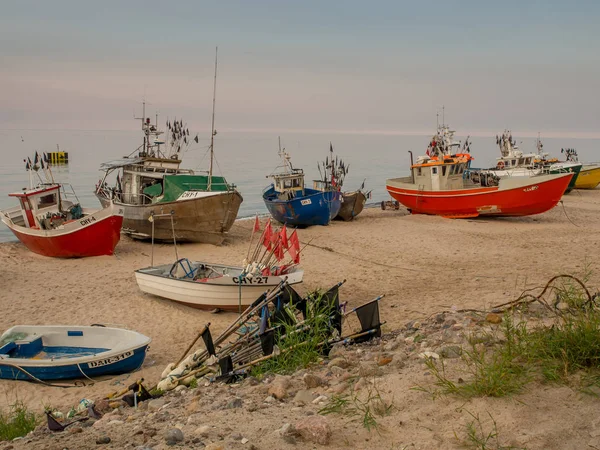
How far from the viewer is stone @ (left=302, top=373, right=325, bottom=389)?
245 inches

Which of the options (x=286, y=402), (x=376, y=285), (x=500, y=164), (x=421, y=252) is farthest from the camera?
(x=500, y=164)

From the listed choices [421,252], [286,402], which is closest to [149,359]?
[286,402]

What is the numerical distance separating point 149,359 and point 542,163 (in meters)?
32.0

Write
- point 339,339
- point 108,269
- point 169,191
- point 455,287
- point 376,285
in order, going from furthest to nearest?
point 169,191 → point 108,269 → point 376,285 → point 455,287 → point 339,339

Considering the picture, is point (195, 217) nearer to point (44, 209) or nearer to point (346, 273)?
point (44, 209)

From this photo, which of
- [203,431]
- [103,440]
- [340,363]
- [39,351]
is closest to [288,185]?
[39,351]

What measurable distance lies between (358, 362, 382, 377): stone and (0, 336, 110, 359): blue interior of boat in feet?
17.8

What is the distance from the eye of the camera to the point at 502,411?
499cm

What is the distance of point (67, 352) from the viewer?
1036 centimetres

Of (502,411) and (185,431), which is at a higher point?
(502,411)

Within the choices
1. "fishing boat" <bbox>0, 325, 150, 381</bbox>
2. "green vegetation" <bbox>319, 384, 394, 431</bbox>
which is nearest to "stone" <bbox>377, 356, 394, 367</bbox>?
"green vegetation" <bbox>319, 384, 394, 431</bbox>

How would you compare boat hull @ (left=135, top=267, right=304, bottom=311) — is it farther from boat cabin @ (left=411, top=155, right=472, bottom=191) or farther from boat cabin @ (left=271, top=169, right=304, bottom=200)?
boat cabin @ (left=411, top=155, right=472, bottom=191)

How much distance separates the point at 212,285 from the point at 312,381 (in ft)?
21.5

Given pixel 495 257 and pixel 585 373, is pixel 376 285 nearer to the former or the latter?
pixel 495 257
